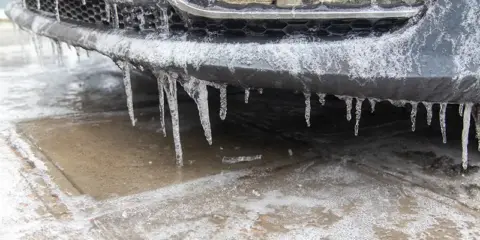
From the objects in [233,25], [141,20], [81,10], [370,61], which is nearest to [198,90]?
[233,25]

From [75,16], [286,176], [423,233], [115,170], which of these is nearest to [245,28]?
[286,176]

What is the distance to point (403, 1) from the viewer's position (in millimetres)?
1898

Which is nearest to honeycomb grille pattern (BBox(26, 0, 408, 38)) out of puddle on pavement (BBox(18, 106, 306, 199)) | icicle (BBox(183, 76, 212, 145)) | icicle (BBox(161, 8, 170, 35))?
icicle (BBox(161, 8, 170, 35))

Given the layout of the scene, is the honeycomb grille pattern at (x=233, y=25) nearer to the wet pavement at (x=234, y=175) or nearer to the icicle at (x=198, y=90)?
the icicle at (x=198, y=90)

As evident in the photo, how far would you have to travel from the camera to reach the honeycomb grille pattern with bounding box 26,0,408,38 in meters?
1.94

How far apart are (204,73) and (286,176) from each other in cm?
54

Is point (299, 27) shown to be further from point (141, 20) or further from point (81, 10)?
point (81, 10)

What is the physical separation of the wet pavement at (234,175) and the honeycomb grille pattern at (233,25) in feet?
1.87

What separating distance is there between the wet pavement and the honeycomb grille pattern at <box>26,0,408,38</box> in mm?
570

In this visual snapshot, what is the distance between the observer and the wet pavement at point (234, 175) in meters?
1.84

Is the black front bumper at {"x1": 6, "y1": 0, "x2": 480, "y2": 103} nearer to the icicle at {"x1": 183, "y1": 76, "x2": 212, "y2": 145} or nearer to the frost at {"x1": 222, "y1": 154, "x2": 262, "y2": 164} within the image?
the icicle at {"x1": 183, "y1": 76, "x2": 212, "y2": 145}

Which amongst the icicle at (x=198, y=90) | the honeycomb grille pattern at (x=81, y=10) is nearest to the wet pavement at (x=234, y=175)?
the icicle at (x=198, y=90)

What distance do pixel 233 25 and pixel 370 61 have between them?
1.73 ft

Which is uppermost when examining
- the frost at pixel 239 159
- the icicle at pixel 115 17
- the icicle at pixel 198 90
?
the icicle at pixel 115 17
